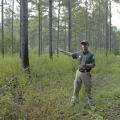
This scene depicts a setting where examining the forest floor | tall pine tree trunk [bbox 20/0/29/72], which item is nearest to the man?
the forest floor

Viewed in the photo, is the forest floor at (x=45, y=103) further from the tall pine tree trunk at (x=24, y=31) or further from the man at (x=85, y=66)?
the tall pine tree trunk at (x=24, y=31)

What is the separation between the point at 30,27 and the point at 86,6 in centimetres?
1295

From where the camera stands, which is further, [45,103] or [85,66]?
[85,66]

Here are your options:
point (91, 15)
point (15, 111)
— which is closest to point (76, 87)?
point (15, 111)

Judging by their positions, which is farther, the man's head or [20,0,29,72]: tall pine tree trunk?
[20,0,29,72]: tall pine tree trunk

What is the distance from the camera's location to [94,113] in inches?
307

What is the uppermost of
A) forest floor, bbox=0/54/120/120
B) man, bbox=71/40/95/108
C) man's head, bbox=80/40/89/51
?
man's head, bbox=80/40/89/51

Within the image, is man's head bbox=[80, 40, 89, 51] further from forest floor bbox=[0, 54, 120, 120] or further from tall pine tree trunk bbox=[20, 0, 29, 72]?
tall pine tree trunk bbox=[20, 0, 29, 72]

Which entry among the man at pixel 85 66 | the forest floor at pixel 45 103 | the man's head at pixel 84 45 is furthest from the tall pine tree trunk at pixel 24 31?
the man's head at pixel 84 45

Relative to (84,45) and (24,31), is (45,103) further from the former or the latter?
(24,31)

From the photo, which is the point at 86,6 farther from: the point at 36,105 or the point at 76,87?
the point at 36,105

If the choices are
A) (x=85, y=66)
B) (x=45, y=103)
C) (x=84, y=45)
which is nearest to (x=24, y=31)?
(x=84, y=45)

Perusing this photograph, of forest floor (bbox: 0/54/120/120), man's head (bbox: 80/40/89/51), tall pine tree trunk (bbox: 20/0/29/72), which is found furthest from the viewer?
tall pine tree trunk (bbox: 20/0/29/72)

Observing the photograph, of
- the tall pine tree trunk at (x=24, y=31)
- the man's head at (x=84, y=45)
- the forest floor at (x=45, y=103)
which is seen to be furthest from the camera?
the tall pine tree trunk at (x=24, y=31)
